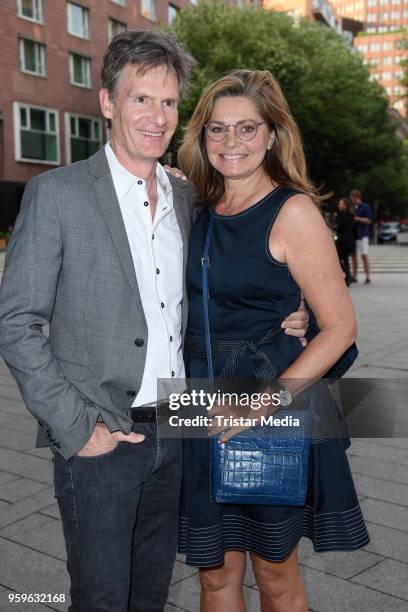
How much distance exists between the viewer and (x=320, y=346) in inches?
86.7

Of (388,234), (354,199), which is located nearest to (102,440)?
(354,199)

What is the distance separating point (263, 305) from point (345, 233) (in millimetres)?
13110

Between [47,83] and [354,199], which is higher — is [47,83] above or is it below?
above

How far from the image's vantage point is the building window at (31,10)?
30.7 meters

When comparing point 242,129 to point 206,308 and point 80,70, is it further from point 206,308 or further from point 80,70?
point 80,70

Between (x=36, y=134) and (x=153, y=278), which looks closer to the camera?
(x=153, y=278)

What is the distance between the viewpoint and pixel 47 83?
105ft

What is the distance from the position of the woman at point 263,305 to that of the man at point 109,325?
93mm

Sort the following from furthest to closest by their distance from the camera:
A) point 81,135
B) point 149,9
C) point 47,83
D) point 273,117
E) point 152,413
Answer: point 149,9, point 81,135, point 47,83, point 273,117, point 152,413

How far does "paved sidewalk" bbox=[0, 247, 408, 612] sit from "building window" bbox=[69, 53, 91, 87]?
30674 millimetres

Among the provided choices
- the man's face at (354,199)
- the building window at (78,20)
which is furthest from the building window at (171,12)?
the man's face at (354,199)

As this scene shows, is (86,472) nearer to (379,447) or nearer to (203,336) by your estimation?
(203,336)

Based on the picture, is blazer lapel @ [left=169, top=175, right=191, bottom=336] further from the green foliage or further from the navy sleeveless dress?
the green foliage

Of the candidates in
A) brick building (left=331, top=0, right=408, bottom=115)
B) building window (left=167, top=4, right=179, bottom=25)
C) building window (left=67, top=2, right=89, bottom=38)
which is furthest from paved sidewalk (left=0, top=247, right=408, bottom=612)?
brick building (left=331, top=0, right=408, bottom=115)
